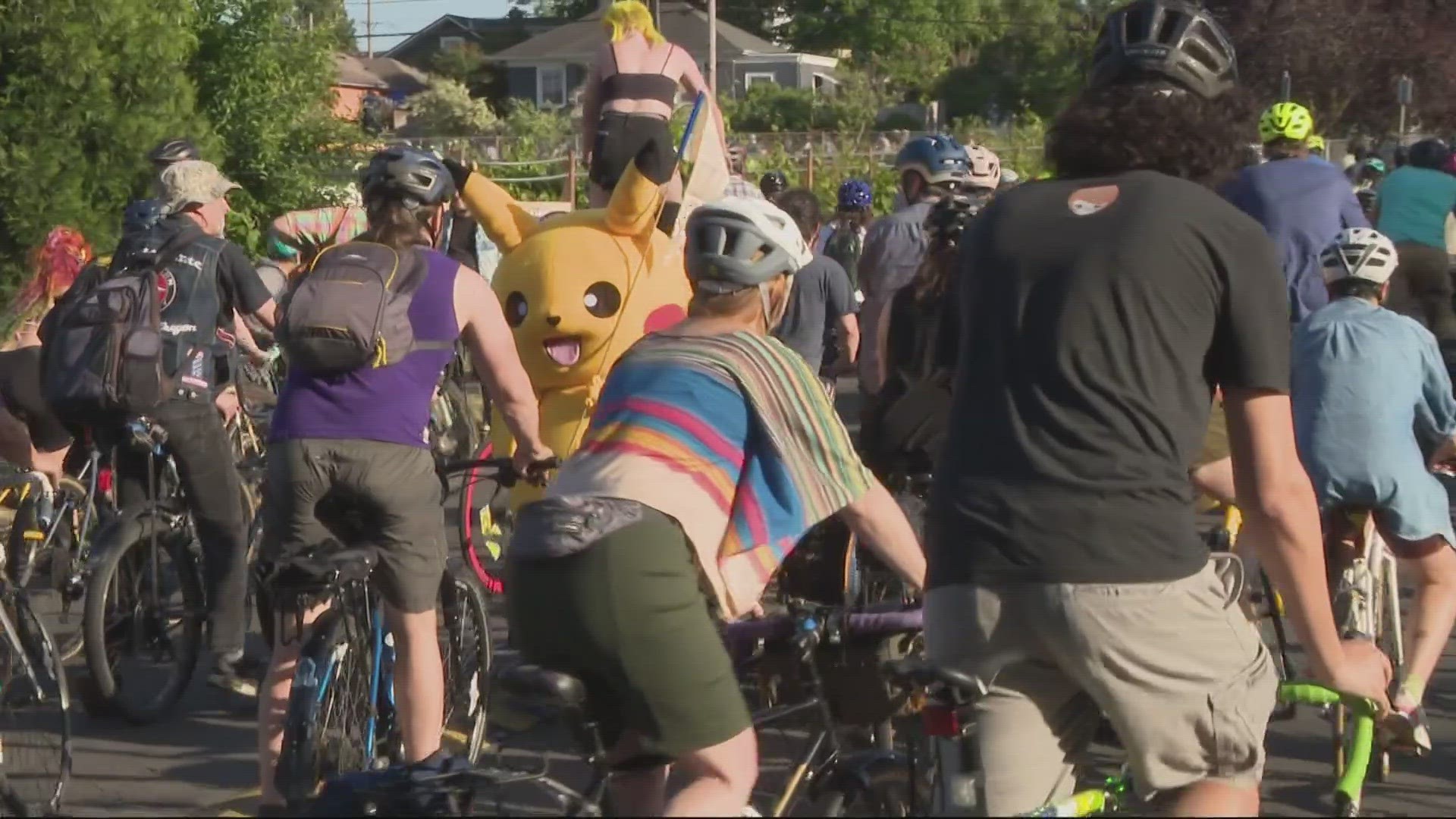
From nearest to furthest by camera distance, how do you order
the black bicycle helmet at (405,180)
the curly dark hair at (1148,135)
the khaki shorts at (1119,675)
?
the khaki shorts at (1119,675) → the curly dark hair at (1148,135) → the black bicycle helmet at (405,180)

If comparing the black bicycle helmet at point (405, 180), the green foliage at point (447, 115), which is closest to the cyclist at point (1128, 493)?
the black bicycle helmet at point (405, 180)

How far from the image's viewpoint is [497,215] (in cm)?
800

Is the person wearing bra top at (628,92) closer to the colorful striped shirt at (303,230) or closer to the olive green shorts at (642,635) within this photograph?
the colorful striped shirt at (303,230)

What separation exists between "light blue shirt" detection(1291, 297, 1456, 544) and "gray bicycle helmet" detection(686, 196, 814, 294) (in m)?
2.81

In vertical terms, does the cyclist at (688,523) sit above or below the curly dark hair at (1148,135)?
below

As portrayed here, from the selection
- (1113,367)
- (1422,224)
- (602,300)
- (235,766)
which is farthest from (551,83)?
(1113,367)

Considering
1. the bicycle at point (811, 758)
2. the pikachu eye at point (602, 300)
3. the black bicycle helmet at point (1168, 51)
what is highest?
the black bicycle helmet at point (1168, 51)

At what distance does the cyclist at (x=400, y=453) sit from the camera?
591cm

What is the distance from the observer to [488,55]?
9081cm

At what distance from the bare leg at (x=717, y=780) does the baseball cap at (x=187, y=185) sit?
4.79m

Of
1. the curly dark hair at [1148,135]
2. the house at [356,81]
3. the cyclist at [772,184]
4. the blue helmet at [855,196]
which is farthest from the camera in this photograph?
the house at [356,81]

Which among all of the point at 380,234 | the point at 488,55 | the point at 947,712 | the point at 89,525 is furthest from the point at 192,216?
the point at 488,55

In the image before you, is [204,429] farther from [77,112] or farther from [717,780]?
[77,112]

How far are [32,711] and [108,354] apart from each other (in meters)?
1.59
